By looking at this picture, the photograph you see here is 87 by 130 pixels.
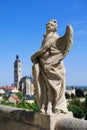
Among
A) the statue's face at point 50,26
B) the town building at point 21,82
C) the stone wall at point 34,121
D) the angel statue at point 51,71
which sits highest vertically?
the town building at point 21,82

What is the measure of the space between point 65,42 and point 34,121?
1532 millimetres

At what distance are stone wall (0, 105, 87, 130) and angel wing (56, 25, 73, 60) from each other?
1079mm

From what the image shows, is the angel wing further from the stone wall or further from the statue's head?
the stone wall

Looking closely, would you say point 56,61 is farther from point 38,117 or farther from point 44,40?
point 38,117

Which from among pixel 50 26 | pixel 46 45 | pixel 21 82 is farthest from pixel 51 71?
pixel 21 82

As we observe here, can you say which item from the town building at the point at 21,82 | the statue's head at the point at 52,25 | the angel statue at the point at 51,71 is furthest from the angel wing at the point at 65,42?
the town building at the point at 21,82

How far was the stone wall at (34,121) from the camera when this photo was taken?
17.6ft

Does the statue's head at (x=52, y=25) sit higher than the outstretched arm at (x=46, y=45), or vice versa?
the statue's head at (x=52, y=25)

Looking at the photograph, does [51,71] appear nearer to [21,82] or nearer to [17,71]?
[21,82]

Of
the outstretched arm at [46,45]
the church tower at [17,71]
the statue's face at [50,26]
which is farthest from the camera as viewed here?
the church tower at [17,71]

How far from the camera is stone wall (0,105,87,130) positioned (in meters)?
5.36

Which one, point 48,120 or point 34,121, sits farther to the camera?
point 34,121

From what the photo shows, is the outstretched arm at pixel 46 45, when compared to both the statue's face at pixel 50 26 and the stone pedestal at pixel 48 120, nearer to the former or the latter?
the statue's face at pixel 50 26

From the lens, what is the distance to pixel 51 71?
20.1ft
